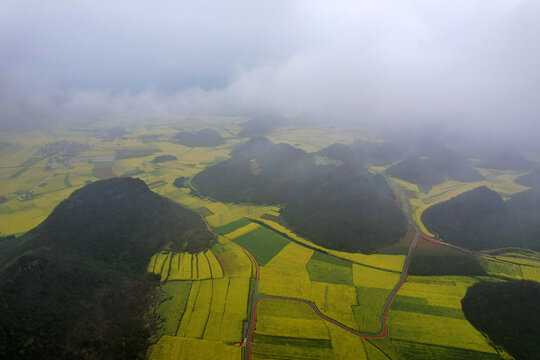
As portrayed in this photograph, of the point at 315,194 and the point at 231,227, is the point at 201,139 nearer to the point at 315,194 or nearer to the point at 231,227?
the point at 315,194

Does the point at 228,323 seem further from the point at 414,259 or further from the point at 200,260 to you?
the point at 414,259

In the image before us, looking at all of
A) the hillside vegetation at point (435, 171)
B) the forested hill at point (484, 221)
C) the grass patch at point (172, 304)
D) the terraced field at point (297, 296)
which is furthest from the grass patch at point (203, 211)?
the hillside vegetation at point (435, 171)

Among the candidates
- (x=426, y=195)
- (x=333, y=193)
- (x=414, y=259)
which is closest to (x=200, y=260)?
(x=333, y=193)

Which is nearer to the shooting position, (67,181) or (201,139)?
(67,181)

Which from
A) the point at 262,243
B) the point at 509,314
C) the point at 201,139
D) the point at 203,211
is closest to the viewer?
the point at 509,314

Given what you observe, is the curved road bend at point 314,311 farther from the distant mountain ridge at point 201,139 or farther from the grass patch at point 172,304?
the distant mountain ridge at point 201,139

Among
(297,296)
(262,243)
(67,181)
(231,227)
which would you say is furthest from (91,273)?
(67,181)
